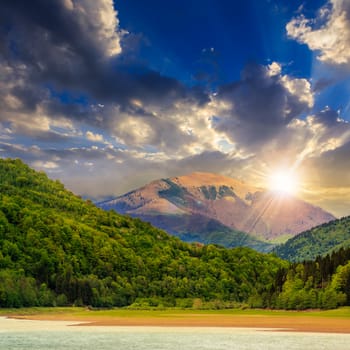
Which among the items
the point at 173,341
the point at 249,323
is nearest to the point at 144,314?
the point at 249,323

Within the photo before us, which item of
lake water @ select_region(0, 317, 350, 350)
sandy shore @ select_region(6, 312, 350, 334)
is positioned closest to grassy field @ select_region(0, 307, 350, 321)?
sandy shore @ select_region(6, 312, 350, 334)

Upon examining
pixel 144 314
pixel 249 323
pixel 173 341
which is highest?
pixel 144 314

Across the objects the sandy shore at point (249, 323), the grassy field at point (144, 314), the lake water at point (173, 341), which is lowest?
the lake water at point (173, 341)

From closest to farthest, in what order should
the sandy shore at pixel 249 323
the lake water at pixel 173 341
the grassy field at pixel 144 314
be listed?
the lake water at pixel 173 341, the sandy shore at pixel 249 323, the grassy field at pixel 144 314

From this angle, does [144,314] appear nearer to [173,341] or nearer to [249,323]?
[249,323]

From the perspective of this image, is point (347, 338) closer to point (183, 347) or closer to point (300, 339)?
point (300, 339)

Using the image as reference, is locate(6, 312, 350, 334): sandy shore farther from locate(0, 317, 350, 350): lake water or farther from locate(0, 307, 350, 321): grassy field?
locate(0, 307, 350, 321): grassy field

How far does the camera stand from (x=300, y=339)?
7619 centimetres

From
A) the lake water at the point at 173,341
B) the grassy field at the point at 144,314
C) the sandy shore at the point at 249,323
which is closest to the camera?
the lake water at the point at 173,341

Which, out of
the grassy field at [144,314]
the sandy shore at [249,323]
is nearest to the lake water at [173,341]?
the sandy shore at [249,323]

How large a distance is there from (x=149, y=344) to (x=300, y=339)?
76.5 feet

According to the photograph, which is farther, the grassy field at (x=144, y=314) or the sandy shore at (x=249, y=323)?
the grassy field at (x=144, y=314)

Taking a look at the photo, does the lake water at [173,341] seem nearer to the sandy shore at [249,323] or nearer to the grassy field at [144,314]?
the sandy shore at [249,323]

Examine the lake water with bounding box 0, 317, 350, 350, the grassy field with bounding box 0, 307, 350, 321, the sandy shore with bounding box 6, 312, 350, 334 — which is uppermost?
the grassy field with bounding box 0, 307, 350, 321
